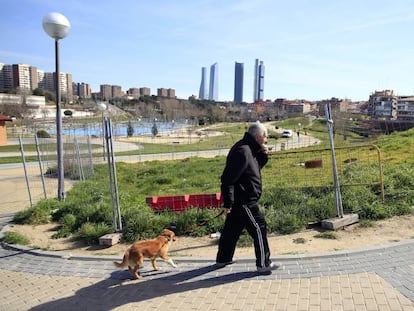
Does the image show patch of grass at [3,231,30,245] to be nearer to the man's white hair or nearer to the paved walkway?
the paved walkway

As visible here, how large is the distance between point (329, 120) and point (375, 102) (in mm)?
124775

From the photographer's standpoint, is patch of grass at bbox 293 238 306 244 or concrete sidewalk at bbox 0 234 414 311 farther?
patch of grass at bbox 293 238 306 244

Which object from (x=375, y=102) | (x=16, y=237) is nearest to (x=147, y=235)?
(x=16, y=237)

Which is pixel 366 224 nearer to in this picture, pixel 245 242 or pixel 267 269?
pixel 245 242

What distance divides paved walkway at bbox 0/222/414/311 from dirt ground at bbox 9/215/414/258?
330mm

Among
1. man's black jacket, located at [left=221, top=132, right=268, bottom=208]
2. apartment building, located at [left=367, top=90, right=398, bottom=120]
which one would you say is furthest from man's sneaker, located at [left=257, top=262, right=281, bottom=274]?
apartment building, located at [left=367, top=90, right=398, bottom=120]

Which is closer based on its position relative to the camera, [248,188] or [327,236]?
[248,188]

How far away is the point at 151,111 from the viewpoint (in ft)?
358

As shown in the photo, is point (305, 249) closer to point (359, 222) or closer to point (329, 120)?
point (359, 222)

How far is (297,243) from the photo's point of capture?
5.48 metres

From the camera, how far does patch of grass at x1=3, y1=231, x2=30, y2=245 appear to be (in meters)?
6.23

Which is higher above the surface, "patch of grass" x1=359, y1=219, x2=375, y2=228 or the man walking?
the man walking

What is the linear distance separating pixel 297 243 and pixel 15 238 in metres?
4.70

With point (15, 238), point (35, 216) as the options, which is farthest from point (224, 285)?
point (35, 216)
